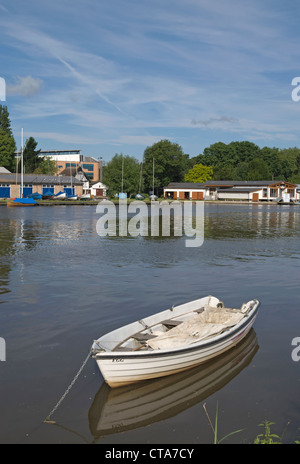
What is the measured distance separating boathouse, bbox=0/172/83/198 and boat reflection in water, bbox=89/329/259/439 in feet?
363

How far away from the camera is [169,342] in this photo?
1183cm

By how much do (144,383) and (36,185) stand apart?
116 metres

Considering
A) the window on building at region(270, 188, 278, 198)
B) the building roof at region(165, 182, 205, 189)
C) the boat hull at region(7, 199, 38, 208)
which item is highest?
the building roof at region(165, 182, 205, 189)

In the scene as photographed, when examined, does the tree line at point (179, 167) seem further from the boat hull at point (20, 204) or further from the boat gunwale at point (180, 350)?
the boat gunwale at point (180, 350)

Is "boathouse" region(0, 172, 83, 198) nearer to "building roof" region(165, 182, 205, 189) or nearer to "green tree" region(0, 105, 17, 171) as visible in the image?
"green tree" region(0, 105, 17, 171)

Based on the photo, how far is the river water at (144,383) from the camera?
31.1 ft

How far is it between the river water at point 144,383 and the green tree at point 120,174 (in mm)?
108024

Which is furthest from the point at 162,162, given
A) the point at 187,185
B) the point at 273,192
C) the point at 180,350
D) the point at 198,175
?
the point at 180,350

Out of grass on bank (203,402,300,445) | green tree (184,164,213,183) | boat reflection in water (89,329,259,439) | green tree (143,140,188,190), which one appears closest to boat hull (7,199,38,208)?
green tree (143,140,188,190)

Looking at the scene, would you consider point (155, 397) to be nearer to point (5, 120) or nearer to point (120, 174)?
point (120, 174)

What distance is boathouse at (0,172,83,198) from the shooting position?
382 ft

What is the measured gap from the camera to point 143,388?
1105 centimetres

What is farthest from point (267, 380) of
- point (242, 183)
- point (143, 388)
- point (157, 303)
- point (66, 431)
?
point (242, 183)

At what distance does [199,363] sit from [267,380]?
1.84m
